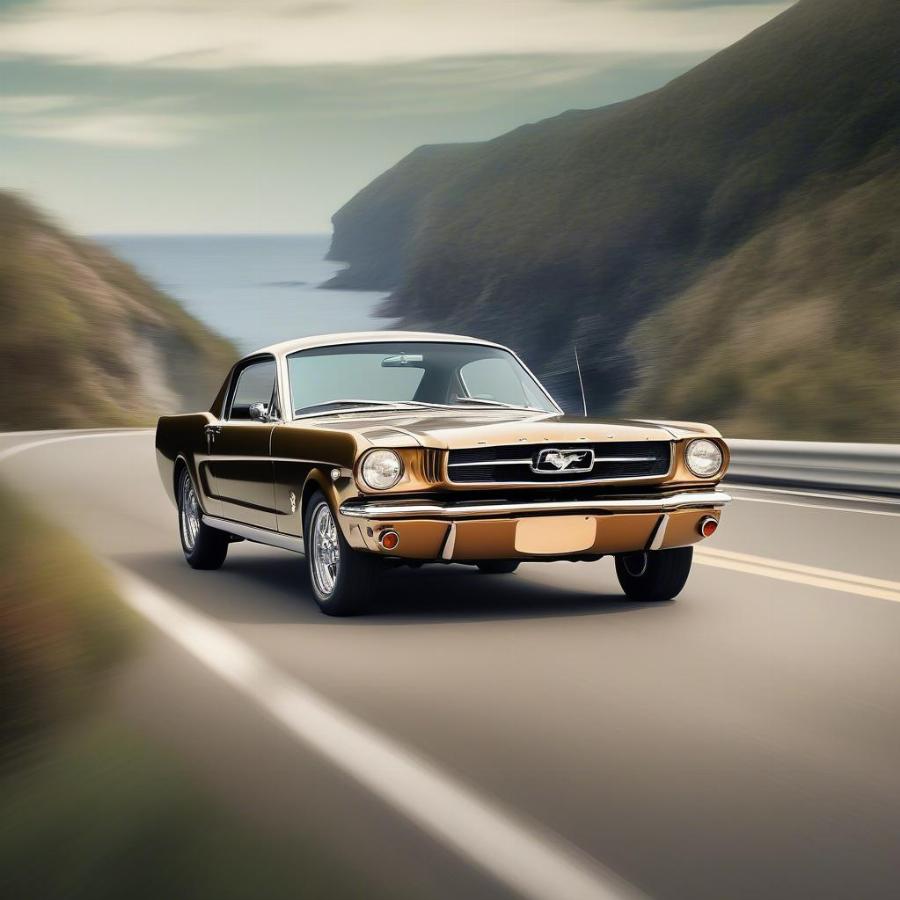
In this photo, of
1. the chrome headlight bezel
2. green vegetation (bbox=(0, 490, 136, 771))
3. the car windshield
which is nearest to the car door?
the car windshield

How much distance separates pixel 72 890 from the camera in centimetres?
427

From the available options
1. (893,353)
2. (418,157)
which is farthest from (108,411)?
(418,157)

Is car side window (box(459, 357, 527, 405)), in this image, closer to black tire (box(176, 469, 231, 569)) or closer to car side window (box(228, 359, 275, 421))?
car side window (box(228, 359, 275, 421))

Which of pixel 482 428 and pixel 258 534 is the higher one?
pixel 482 428

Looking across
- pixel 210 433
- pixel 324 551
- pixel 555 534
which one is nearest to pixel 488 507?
pixel 555 534

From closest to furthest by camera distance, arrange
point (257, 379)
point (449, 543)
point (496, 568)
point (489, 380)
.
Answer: point (449, 543), point (489, 380), point (496, 568), point (257, 379)

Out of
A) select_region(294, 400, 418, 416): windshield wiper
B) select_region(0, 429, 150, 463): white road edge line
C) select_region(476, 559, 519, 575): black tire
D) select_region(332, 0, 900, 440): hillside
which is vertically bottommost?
select_region(332, 0, 900, 440): hillside

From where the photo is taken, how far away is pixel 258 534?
10141 mm

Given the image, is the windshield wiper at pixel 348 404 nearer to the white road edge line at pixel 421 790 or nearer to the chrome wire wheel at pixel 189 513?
the chrome wire wheel at pixel 189 513

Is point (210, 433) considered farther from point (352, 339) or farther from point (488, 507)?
point (488, 507)

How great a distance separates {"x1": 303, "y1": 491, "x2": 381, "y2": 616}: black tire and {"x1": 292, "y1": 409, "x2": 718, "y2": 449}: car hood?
1.53 feet

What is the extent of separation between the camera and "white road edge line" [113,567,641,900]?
4434 mm

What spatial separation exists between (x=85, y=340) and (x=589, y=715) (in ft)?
158

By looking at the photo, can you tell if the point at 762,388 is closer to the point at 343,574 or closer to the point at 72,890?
the point at 343,574
